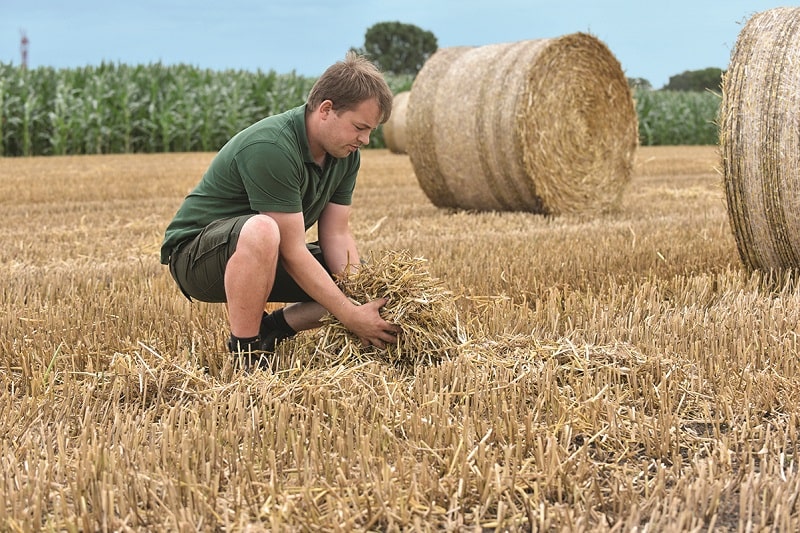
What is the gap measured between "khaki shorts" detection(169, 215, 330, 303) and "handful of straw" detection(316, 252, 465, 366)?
9.7 inches

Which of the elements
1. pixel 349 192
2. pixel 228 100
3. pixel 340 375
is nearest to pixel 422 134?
pixel 349 192

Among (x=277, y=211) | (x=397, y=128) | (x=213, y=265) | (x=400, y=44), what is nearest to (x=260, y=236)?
(x=277, y=211)

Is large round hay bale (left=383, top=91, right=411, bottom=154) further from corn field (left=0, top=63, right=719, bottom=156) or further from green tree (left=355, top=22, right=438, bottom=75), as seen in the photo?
green tree (left=355, top=22, right=438, bottom=75)

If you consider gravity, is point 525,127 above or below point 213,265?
above

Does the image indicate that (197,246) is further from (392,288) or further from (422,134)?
(422,134)

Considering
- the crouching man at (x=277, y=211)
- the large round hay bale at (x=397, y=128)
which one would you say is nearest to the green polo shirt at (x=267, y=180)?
the crouching man at (x=277, y=211)

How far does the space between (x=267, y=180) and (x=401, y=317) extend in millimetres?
697

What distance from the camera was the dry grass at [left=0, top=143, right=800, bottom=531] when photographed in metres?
2.11

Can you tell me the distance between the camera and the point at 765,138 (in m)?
4.62

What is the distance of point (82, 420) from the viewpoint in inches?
109

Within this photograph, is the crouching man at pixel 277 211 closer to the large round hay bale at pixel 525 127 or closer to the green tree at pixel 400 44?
the large round hay bale at pixel 525 127

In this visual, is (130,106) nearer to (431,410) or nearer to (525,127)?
(525,127)

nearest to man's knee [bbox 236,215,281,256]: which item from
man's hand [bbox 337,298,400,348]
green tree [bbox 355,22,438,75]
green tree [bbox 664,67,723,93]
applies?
man's hand [bbox 337,298,400,348]

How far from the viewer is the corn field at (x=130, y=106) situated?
2164 centimetres
